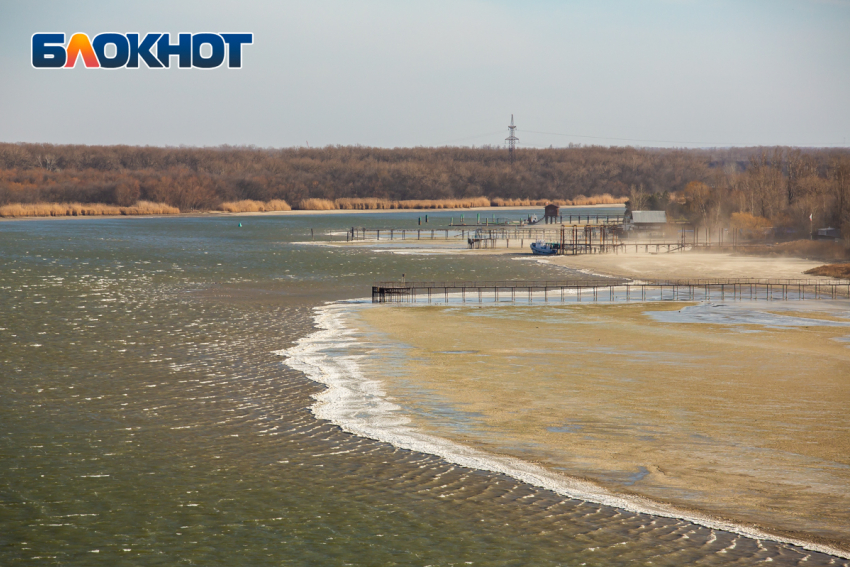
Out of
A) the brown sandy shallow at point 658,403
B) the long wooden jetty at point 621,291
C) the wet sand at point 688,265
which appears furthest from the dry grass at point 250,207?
the brown sandy shallow at point 658,403

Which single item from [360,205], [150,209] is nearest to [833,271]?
[150,209]

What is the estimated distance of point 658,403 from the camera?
20203 mm

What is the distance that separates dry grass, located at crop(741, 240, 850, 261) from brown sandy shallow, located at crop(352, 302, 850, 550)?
126ft

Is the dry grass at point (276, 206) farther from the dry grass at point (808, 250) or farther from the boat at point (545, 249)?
the dry grass at point (808, 250)

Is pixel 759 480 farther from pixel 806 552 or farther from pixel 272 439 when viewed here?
pixel 272 439

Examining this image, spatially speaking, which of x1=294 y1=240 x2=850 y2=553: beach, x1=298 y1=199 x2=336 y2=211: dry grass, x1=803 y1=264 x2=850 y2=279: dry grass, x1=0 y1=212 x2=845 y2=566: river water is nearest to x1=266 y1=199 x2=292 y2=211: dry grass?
x1=298 y1=199 x2=336 y2=211: dry grass

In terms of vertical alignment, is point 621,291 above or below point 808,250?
below

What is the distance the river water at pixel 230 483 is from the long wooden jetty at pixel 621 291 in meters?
11.6

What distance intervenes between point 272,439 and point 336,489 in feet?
11.0

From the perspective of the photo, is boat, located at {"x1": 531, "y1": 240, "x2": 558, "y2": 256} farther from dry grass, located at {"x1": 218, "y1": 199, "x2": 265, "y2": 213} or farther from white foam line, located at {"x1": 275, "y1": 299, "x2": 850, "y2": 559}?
dry grass, located at {"x1": 218, "y1": 199, "x2": 265, "y2": 213}

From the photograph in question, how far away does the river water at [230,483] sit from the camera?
12445 millimetres

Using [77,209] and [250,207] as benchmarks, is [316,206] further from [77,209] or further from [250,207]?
[77,209]

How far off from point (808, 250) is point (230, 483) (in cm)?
6442

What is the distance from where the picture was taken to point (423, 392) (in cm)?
2178
